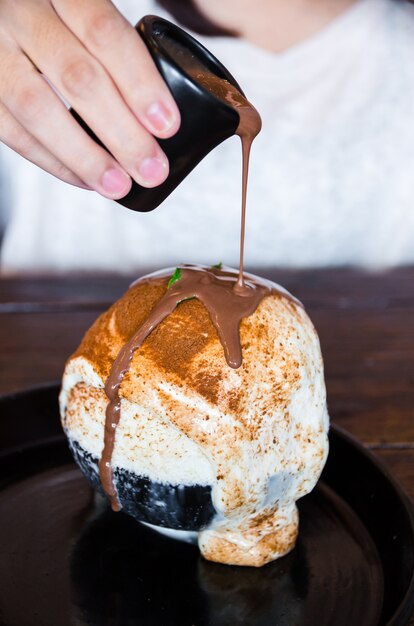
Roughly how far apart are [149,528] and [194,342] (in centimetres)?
30

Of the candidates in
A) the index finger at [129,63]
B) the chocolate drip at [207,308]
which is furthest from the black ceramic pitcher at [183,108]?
the chocolate drip at [207,308]

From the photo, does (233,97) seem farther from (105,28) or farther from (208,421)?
(208,421)

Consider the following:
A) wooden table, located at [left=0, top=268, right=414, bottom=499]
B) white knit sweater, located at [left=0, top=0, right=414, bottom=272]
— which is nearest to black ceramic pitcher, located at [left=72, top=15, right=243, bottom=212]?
wooden table, located at [left=0, top=268, right=414, bottom=499]

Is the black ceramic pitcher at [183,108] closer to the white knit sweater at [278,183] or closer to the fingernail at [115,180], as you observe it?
the fingernail at [115,180]

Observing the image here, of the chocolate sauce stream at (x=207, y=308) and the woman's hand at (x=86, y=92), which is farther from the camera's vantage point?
the chocolate sauce stream at (x=207, y=308)

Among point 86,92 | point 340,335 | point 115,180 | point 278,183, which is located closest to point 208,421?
point 115,180

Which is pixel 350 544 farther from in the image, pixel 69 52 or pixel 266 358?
pixel 69 52

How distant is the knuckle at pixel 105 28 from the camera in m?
0.81

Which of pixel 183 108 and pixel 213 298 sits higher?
pixel 183 108

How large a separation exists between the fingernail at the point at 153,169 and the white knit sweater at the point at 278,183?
1.86 m

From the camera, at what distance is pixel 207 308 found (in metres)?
0.94

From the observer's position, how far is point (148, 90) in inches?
30.0

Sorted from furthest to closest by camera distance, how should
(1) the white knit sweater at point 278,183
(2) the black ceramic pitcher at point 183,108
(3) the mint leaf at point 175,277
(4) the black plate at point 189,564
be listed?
(1) the white knit sweater at point 278,183 → (3) the mint leaf at point 175,277 → (4) the black plate at point 189,564 → (2) the black ceramic pitcher at point 183,108

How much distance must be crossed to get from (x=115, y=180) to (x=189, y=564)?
0.53 m
